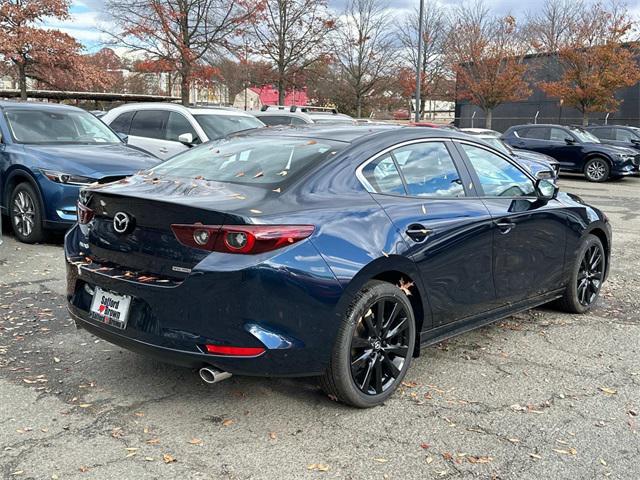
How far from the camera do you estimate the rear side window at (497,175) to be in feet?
15.0

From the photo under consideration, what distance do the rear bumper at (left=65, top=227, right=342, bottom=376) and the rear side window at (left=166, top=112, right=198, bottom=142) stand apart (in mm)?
8067

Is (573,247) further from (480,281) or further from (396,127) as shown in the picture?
(396,127)

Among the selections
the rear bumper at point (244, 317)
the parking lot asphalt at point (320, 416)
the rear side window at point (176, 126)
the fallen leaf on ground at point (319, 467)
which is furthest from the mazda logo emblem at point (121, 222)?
the rear side window at point (176, 126)

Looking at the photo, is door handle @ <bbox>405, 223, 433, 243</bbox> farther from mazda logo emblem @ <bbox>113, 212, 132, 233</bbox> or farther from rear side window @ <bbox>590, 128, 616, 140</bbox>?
rear side window @ <bbox>590, 128, 616, 140</bbox>

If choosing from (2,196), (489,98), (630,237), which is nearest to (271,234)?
(2,196)

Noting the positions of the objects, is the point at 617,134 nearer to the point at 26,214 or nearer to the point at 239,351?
the point at 26,214

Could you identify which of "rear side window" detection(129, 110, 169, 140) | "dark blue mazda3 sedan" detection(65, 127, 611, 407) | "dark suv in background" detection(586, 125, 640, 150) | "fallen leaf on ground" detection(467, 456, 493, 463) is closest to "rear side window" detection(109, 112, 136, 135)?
"rear side window" detection(129, 110, 169, 140)

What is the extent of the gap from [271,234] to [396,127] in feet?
5.19

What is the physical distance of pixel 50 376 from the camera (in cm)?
395

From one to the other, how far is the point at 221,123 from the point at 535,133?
12.0 m

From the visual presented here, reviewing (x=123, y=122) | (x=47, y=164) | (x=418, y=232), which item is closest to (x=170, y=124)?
(x=123, y=122)

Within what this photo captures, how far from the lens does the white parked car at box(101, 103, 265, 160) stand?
10969 mm

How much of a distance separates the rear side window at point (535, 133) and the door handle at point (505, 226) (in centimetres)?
1640

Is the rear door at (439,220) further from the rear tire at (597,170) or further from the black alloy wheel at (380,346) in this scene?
the rear tire at (597,170)
